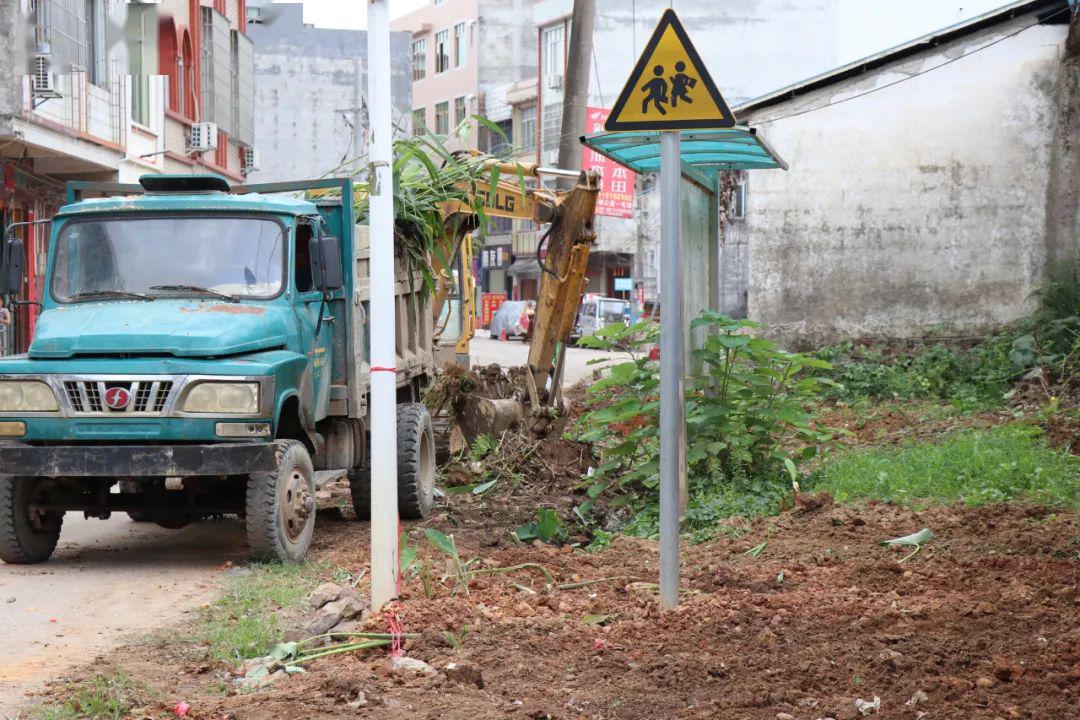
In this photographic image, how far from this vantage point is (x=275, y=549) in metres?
8.80

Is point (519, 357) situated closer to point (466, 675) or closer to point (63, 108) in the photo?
point (63, 108)

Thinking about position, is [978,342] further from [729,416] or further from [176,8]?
[176,8]

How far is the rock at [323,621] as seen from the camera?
6660 millimetres

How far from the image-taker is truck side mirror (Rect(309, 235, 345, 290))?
9375mm

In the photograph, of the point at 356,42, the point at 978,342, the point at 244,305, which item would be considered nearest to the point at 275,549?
the point at 244,305

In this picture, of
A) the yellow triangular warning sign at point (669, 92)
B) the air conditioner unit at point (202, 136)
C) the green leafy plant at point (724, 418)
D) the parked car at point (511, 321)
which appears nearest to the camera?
the yellow triangular warning sign at point (669, 92)

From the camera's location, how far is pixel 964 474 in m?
10.1

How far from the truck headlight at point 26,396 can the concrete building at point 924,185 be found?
14.1 m

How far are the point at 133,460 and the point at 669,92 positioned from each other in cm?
438

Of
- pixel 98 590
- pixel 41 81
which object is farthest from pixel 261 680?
pixel 41 81

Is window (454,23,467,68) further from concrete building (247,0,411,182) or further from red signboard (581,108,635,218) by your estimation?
red signboard (581,108,635,218)

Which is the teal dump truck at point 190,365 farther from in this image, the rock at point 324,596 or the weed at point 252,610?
the rock at point 324,596

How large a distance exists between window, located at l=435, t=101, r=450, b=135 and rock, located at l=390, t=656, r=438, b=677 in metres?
63.5

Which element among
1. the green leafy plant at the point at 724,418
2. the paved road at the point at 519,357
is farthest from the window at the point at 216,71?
the green leafy plant at the point at 724,418
